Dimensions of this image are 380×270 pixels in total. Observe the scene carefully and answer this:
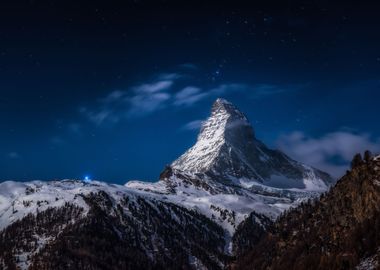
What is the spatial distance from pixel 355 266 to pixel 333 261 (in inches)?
928

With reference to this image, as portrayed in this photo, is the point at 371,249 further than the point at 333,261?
No

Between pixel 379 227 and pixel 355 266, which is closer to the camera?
pixel 355 266

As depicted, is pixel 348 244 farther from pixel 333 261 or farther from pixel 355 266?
pixel 355 266

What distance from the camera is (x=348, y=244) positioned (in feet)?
654

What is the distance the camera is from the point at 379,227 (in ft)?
634

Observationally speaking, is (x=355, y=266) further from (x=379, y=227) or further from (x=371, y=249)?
(x=379, y=227)

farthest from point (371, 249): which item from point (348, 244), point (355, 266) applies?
point (348, 244)

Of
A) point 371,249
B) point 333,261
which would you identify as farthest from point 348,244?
point 371,249

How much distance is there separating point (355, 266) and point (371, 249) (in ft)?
33.0

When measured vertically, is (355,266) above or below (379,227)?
below

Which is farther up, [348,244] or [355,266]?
[348,244]

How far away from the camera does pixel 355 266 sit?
171 meters

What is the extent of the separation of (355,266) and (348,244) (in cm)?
2876

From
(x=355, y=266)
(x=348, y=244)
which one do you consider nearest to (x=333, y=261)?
(x=348, y=244)
